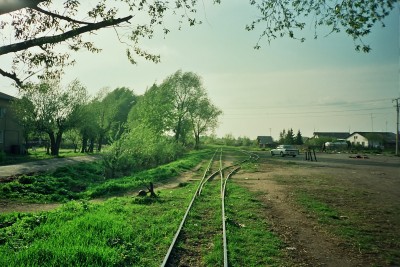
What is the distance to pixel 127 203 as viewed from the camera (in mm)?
12711

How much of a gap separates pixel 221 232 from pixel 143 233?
2.02 m

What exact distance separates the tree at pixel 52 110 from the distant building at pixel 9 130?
4.95 feet

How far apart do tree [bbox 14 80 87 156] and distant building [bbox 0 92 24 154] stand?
151cm

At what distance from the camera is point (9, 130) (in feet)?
142

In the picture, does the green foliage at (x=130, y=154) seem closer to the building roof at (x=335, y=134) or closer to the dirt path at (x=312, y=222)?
the dirt path at (x=312, y=222)

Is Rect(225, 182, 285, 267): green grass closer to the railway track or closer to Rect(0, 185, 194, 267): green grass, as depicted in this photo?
the railway track

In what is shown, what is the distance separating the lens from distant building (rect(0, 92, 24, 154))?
4178 cm

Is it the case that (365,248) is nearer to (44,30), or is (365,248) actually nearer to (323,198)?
(323,198)

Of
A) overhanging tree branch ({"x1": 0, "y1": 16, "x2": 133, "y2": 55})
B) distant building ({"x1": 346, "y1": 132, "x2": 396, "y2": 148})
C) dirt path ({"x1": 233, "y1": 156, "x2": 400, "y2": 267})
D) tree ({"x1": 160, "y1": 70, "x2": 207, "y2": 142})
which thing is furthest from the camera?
distant building ({"x1": 346, "y1": 132, "x2": 396, "y2": 148})

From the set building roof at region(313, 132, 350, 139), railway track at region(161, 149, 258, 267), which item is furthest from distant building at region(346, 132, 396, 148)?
railway track at region(161, 149, 258, 267)

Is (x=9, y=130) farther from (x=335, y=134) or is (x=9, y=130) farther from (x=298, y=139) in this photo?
(x=335, y=134)

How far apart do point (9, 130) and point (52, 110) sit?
19.7 ft

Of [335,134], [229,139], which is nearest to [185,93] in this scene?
[229,139]

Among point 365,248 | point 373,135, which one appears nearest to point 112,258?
point 365,248
